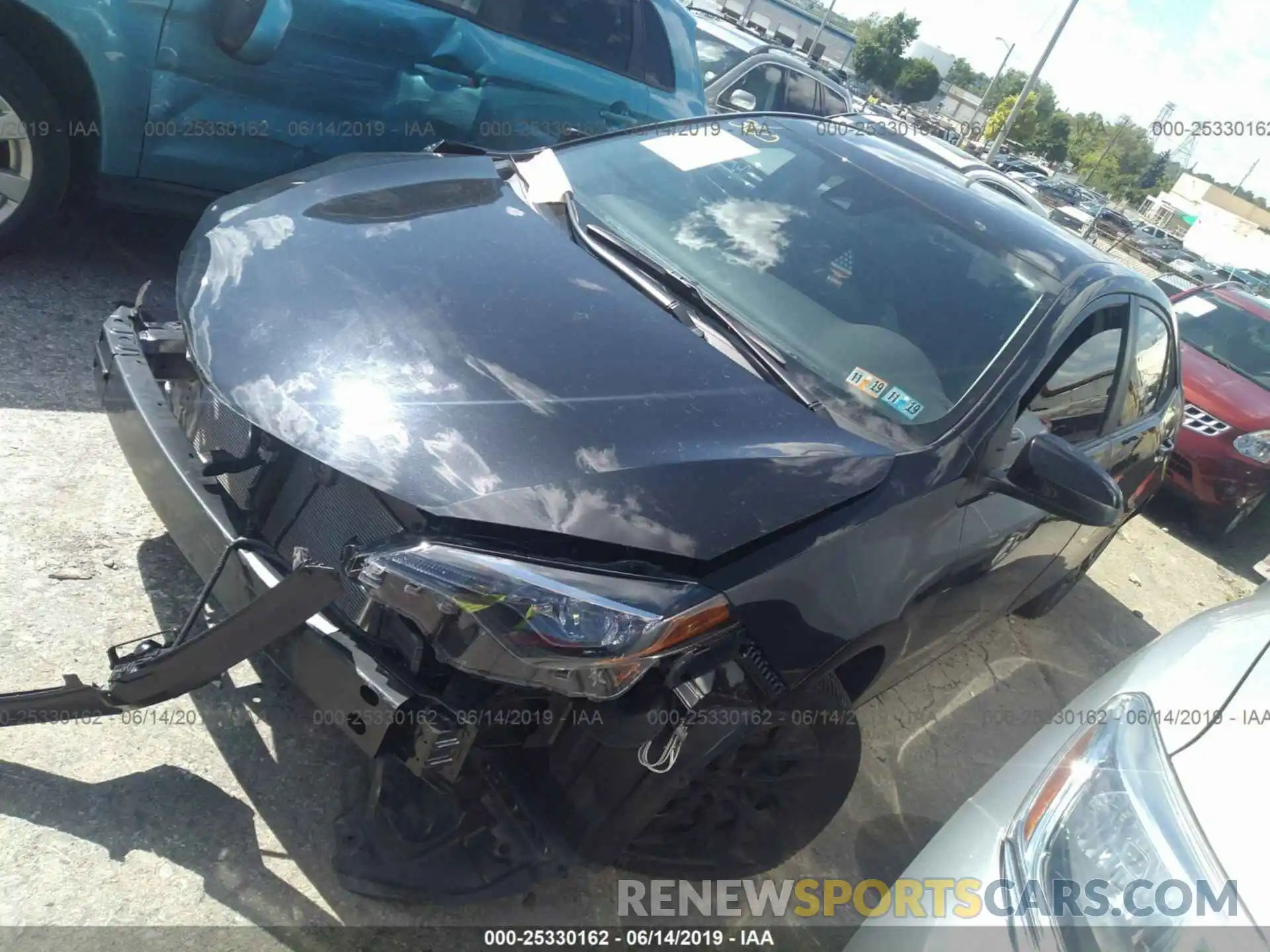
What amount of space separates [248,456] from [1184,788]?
200cm

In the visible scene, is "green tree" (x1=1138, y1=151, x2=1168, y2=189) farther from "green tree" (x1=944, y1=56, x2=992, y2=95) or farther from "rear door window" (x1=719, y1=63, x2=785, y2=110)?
"rear door window" (x1=719, y1=63, x2=785, y2=110)

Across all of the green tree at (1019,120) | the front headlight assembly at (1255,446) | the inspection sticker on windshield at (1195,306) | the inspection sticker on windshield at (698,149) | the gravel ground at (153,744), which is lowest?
the gravel ground at (153,744)

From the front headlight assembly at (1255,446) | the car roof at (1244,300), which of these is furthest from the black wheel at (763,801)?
the car roof at (1244,300)

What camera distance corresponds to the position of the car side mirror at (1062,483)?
2.45 meters

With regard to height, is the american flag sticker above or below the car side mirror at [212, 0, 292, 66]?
above

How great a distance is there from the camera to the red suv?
6492 mm

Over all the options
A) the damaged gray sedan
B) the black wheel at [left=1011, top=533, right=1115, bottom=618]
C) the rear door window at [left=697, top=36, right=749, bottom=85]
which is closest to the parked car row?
the damaged gray sedan

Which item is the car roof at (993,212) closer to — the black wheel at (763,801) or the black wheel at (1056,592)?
the black wheel at (1056,592)

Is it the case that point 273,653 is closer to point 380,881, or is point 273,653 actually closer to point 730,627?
point 380,881

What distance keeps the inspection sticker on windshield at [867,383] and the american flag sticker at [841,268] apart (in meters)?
0.38

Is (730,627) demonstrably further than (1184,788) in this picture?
Yes

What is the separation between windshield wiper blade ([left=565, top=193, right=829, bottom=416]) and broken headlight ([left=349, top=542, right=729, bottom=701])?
88 centimetres

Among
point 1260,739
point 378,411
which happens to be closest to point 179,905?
point 378,411

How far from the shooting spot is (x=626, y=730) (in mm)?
1872
